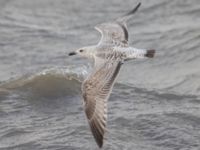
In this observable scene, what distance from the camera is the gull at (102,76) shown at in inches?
266

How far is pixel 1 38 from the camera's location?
1084 centimetres

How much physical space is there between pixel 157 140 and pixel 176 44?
322 cm

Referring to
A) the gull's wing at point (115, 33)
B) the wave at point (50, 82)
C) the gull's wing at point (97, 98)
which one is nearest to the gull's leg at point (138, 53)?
the gull's wing at point (97, 98)

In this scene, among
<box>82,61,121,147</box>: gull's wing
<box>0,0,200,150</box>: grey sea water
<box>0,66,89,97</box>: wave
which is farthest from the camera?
<box>0,66,89,97</box>: wave

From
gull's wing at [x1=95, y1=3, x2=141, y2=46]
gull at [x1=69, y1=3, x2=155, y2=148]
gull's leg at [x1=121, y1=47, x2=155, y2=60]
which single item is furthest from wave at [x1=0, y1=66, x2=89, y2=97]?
gull's leg at [x1=121, y1=47, x2=155, y2=60]

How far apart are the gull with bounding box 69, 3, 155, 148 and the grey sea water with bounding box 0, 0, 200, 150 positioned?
0.73 metres

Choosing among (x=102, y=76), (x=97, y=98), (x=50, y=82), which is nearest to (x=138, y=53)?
(x=102, y=76)

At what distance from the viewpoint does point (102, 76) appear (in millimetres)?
6969

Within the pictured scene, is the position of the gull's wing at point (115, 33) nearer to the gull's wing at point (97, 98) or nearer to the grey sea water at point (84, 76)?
the gull's wing at point (97, 98)

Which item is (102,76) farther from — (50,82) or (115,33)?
(50,82)

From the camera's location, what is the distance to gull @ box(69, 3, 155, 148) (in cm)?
675

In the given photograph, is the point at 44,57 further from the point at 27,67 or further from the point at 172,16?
the point at 172,16

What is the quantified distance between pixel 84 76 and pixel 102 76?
2.52m

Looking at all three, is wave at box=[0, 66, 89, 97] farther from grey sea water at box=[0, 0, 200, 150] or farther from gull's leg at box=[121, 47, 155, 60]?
gull's leg at box=[121, 47, 155, 60]
